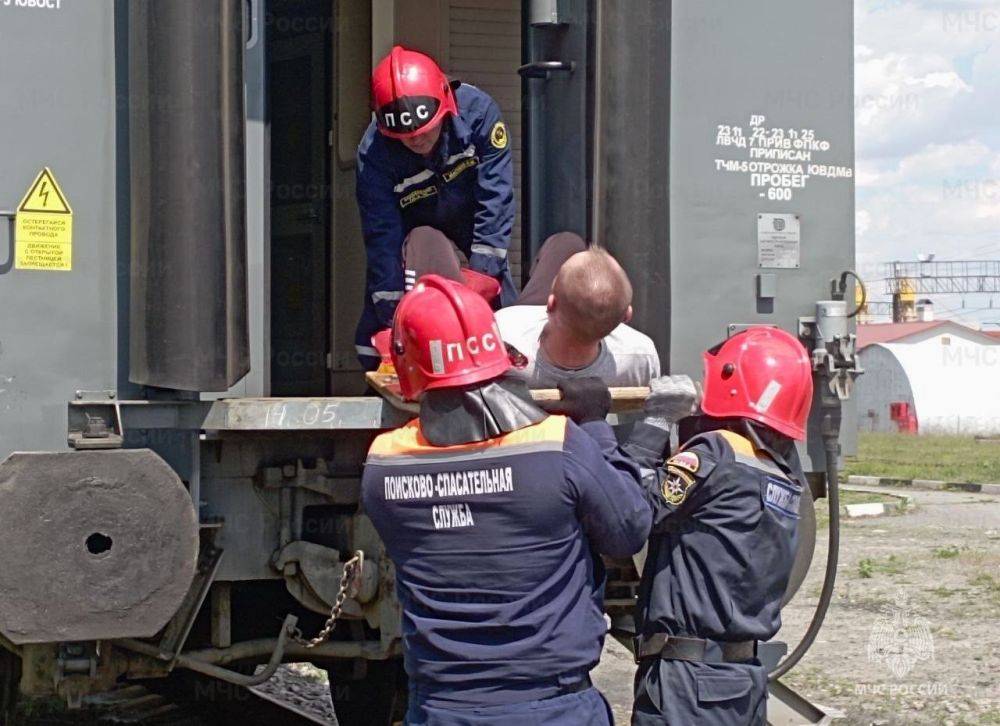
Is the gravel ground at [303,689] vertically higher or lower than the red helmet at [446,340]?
lower

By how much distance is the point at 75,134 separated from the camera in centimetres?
416

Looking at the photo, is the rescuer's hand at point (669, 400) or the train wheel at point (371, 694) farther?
the train wheel at point (371, 694)

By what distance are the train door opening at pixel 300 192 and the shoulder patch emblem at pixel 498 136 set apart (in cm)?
183

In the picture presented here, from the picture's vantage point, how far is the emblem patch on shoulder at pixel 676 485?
3750 mm

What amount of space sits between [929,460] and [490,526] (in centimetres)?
2564

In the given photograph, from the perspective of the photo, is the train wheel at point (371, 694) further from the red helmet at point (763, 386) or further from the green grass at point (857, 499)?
the green grass at point (857, 499)

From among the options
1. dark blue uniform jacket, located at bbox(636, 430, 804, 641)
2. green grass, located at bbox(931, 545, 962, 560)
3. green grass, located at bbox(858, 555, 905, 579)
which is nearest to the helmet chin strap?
dark blue uniform jacket, located at bbox(636, 430, 804, 641)

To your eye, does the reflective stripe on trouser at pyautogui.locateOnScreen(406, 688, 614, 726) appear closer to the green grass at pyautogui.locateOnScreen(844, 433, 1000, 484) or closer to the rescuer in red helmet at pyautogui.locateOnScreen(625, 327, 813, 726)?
the rescuer in red helmet at pyautogui.locateOnScreen(625, 327, 813, 726)

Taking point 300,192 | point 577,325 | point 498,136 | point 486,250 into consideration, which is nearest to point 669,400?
point 577,325

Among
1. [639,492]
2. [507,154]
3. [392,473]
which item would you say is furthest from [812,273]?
[392,473]

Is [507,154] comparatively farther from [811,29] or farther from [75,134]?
[75,134]

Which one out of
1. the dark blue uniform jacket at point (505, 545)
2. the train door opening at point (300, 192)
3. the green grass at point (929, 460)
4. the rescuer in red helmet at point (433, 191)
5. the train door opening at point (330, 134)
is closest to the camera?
the dark blue uniform jacket at point (505, 545)

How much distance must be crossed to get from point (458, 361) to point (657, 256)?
4.76 ft

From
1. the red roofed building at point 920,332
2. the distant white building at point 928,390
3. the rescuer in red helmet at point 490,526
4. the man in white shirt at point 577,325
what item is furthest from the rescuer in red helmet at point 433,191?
the red roofed building at point 920,332
